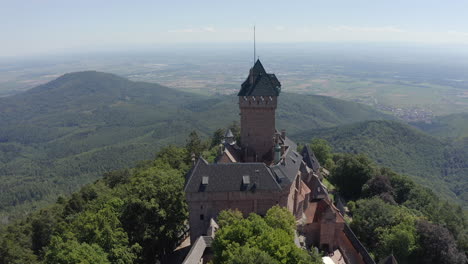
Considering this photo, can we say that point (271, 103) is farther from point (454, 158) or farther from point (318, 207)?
point (454, 158)

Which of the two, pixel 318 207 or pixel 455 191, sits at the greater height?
pixel 318 207

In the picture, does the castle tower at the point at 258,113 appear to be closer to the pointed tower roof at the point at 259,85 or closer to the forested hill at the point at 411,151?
the pointed tower roof at the point at 259,85

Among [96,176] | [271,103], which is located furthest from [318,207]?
[96,176]

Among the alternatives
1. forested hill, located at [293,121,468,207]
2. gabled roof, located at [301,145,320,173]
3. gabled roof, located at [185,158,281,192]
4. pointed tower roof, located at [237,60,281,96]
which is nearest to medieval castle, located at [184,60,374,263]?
gabled roof, located at [185,158,281,192]

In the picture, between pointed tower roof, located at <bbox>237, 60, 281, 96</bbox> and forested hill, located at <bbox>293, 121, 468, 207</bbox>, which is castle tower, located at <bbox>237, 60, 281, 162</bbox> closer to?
pointed tower roof, located at <bbox>237, 60, 281, 96</bbox>

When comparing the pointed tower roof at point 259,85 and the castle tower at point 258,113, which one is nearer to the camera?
the pointed tower roof at point 259,85

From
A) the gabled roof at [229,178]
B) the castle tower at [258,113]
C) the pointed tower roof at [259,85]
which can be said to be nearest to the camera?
the gabled roof at [229,178]

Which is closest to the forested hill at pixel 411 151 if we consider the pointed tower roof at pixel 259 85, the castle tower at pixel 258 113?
the castle tower at pixel 258 113

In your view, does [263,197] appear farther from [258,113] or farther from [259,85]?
[259,85]
